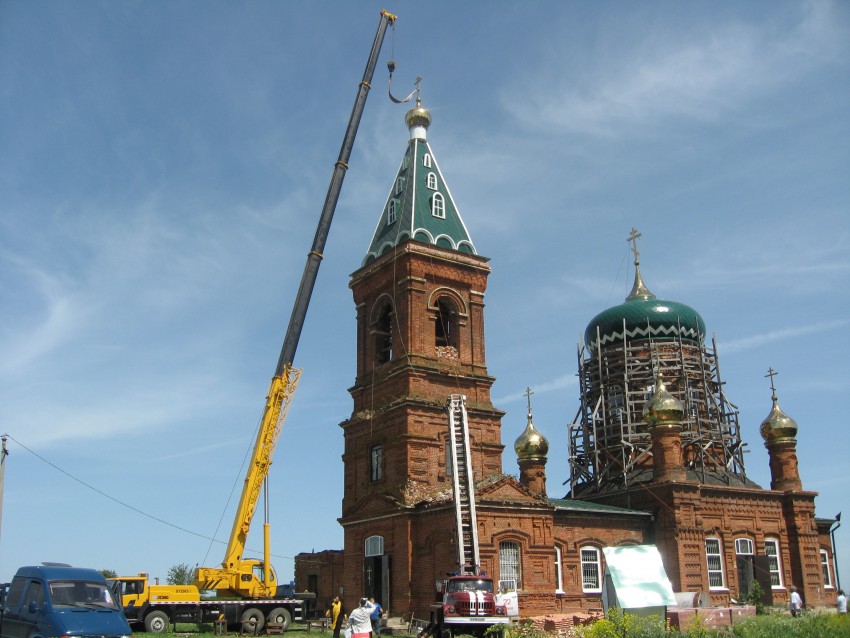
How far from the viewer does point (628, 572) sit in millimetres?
23078

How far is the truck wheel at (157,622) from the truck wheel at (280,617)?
300cm

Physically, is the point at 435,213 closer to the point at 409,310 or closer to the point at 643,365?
the point at 409,310

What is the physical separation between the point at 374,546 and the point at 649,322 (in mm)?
18419

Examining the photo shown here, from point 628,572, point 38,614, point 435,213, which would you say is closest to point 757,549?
point 628,572

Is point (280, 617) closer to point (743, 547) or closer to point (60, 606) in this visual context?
point (60, 606)

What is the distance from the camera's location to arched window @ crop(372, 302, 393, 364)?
116 ft

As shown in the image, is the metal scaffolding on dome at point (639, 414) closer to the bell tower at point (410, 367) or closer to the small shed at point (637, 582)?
the bell tower at point (410, 367)

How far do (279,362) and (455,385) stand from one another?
309 inches

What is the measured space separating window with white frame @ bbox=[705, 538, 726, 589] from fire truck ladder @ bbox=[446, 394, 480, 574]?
12047 mm

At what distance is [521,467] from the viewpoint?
126ft

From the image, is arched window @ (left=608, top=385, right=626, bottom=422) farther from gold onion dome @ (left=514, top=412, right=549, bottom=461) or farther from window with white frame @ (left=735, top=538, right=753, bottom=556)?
window with white frame @ (left=735, top=538, right=753, bottom=556)

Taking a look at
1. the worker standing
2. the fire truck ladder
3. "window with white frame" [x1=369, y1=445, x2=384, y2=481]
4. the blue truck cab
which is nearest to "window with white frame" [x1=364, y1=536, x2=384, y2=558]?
"window with white frame" [x1=369, y1=445, x2=384, y2=481]

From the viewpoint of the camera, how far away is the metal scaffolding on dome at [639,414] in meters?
39.5

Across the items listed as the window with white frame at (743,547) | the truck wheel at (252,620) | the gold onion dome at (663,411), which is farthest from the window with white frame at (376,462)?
the window with white frame at (743,547)
